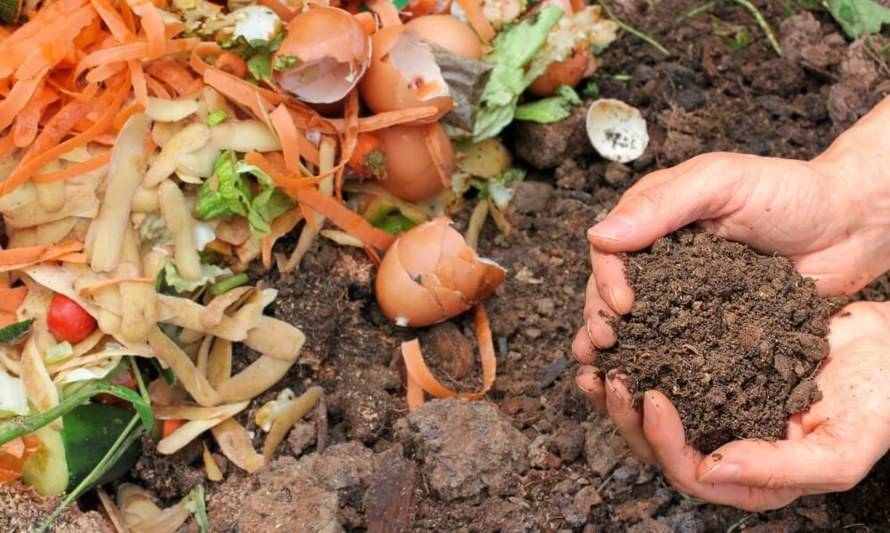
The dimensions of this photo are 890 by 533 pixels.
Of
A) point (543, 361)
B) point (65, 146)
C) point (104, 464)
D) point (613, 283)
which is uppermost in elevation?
point (65, 146)

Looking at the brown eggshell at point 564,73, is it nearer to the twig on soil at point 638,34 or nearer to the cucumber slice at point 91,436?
the twig on soil at point 638,34

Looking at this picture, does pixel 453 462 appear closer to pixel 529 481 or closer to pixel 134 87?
pixel 529 481

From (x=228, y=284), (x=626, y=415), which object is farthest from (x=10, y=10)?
(x=626, y=415)

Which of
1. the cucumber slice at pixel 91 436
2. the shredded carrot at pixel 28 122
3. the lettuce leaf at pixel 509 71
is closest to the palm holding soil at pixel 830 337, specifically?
the lettuce leaf at pixel 509 71

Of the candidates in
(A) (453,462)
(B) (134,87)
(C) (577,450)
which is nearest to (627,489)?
(C) (577,450)

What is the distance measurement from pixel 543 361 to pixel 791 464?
0.69m

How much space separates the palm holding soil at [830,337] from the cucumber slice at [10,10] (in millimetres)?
1266

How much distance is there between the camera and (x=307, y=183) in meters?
2.23

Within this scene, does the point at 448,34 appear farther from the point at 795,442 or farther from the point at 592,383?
the point at 795,442

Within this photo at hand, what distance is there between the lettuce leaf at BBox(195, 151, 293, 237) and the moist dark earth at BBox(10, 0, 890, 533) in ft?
0.55

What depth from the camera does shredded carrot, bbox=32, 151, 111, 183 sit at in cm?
211

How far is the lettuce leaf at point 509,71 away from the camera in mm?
2508

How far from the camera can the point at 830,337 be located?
1983mm

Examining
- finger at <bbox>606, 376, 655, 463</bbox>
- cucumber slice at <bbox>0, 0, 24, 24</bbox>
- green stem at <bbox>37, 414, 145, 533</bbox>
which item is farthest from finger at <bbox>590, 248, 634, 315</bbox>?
cucumber slice at <bbox>0, 0, 24, 24</bbox>
